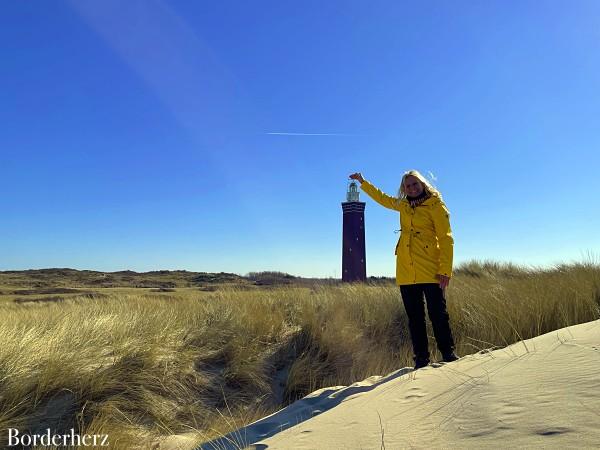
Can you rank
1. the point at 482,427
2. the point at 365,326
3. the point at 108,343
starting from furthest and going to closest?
the point at 365,326 → the point at 108,343 → the point at 482,427

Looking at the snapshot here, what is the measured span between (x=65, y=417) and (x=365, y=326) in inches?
170

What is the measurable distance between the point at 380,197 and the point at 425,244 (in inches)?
35.7

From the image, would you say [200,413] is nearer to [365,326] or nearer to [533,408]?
[365,326]

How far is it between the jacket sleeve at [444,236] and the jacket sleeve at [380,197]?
0.53 metres

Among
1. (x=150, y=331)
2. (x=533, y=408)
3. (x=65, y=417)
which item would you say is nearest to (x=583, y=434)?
(x=533, y=408)

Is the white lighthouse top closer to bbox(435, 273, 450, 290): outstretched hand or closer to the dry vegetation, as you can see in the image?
the dry vegetation

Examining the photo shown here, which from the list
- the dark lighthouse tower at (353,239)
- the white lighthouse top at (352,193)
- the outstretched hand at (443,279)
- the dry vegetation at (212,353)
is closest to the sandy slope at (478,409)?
the outstretched hand at (443,279)

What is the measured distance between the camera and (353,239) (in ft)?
61.6

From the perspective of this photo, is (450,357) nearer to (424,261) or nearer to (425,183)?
(424,261)

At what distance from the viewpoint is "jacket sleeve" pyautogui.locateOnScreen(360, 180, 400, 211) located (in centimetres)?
504

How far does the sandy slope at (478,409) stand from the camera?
6.36 feet

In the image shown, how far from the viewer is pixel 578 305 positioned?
19.1ft

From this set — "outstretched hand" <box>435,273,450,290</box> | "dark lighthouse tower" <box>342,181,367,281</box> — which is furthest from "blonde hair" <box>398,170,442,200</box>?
"dark lighthouse tower" <box>342,181,367,281</box>

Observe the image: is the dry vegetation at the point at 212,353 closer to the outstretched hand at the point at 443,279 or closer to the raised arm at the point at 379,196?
the outstretched hand at the point at 443,279
